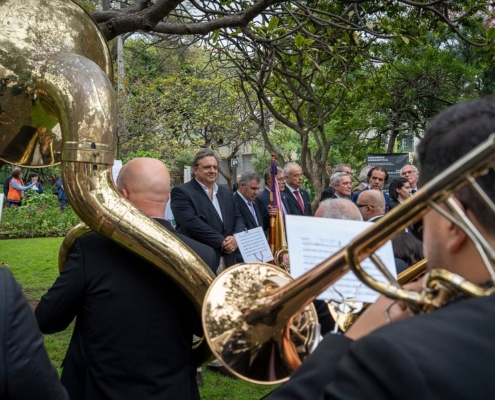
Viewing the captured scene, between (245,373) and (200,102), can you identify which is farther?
(200,102)

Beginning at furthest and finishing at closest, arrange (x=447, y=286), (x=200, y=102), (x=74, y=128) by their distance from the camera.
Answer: (x=200, y=102) → (x=74, y=128) → (x=447, y=286)

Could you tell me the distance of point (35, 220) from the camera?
1541 centimetres

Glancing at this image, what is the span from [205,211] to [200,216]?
0.26ft

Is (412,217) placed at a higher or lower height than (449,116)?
lower

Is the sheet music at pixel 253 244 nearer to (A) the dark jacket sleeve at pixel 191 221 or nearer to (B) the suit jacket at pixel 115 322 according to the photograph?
(A) the dark jacket sleeve at pixel 191 221

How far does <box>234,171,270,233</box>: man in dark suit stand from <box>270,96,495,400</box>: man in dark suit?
5386mm

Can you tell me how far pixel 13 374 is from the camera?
4.87 ft

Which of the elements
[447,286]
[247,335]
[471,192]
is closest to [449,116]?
[471,192]

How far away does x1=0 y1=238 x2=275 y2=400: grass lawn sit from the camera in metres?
4.94

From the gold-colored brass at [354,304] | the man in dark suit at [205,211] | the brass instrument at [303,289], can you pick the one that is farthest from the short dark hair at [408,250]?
the man in dark suit at [205,211]

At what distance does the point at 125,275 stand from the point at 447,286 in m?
1.67

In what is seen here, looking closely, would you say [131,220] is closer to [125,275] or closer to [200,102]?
[125,275]

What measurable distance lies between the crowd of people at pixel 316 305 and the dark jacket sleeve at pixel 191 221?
0.01 metres

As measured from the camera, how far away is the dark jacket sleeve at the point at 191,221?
5.89m
